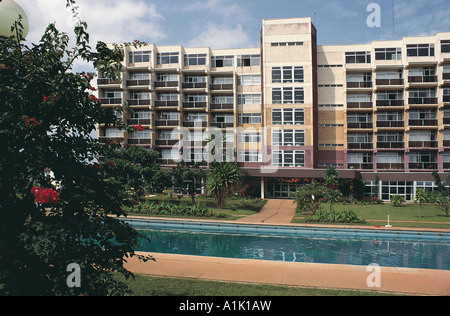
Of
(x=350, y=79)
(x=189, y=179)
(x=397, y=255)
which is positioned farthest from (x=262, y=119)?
(x=397, y=255)

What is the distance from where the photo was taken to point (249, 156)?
44125 millimetres

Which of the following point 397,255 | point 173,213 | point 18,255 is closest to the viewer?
point 18,255

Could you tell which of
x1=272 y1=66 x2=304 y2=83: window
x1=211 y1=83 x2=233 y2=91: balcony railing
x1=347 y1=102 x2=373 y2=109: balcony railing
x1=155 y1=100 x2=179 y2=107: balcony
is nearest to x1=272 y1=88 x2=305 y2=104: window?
x1=272 y1=66 x2=304 y2=83: window

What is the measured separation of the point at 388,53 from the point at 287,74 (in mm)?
13508

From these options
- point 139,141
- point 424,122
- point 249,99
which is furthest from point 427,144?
point 139,141

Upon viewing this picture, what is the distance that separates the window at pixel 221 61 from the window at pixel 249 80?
8.37 ft

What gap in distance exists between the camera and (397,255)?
16.7 meters

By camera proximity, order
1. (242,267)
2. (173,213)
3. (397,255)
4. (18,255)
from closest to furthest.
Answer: (18,255) < (242,267) < (397,255) < (173,213)

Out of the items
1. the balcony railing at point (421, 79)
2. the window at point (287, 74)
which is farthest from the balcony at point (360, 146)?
the window at point (287, 74)

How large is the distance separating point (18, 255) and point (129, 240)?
1855 mm

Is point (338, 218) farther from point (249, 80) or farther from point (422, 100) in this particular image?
point (249, 80)
